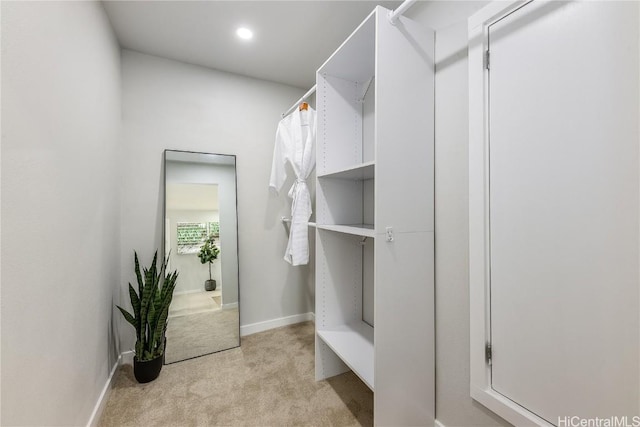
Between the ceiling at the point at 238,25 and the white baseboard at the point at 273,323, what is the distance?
2.43 m

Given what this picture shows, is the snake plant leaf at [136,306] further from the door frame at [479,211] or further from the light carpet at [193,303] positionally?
the door frame at [479,211]

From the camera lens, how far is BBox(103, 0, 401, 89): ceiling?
1707mm

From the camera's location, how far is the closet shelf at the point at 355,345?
142cm

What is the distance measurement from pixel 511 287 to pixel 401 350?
1.89ft

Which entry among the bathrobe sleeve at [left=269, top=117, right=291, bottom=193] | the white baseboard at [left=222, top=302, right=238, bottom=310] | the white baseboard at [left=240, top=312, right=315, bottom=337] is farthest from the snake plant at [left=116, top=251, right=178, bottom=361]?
the bathrobe sleeve at [left=269, top=117, right=291, bottom=193]

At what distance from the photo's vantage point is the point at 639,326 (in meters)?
0.80

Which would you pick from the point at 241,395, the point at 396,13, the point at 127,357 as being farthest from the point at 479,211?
the point at 127,357

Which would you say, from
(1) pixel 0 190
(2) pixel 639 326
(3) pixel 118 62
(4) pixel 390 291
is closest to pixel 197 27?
(3) pixel 118 62

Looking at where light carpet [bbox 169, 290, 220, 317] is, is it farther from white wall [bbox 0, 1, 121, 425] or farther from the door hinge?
the door hinge

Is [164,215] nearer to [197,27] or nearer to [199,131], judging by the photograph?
[199,131]

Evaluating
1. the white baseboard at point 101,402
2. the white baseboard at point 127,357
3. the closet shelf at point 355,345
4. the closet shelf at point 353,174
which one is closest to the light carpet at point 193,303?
the white baseboard at point 127,357
